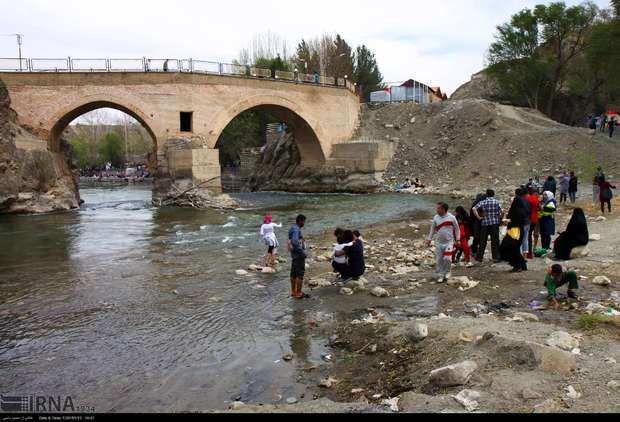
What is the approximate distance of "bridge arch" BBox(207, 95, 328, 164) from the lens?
3144 centimetres

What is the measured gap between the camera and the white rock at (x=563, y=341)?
5603 mm

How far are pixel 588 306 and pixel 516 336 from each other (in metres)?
2.02

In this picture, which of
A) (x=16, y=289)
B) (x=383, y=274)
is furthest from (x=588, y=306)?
(x=16, y=289)

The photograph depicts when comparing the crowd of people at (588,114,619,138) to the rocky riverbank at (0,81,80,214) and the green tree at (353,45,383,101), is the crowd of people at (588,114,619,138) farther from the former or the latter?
the rocky riverbank at (0,81,80,214)

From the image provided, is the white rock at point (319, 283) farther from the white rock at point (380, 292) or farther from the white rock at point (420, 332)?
the white rock at point (420, 332)

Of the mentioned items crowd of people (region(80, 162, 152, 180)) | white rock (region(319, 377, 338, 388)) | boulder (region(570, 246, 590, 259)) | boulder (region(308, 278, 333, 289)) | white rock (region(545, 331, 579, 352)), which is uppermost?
crowd of people (region(80, 162, 152, 180))

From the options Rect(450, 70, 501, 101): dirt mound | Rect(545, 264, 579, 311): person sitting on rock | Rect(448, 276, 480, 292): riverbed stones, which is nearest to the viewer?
Rect(545, 264, 579, 311): person sitting on rock

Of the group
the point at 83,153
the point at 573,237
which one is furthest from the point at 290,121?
the point at 83,153

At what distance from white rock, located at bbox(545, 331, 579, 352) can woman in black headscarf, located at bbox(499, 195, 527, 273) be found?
14.0 feet

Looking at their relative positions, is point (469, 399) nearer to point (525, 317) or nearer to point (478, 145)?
point (525, 317)

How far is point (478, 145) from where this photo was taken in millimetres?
36719

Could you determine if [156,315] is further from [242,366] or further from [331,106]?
[331,106]

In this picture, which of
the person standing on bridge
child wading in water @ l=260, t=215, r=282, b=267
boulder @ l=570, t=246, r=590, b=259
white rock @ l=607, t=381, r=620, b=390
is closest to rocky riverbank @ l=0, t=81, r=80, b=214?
child wading in water @ l=260, t=215, r=282, b=267

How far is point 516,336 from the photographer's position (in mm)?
6004
